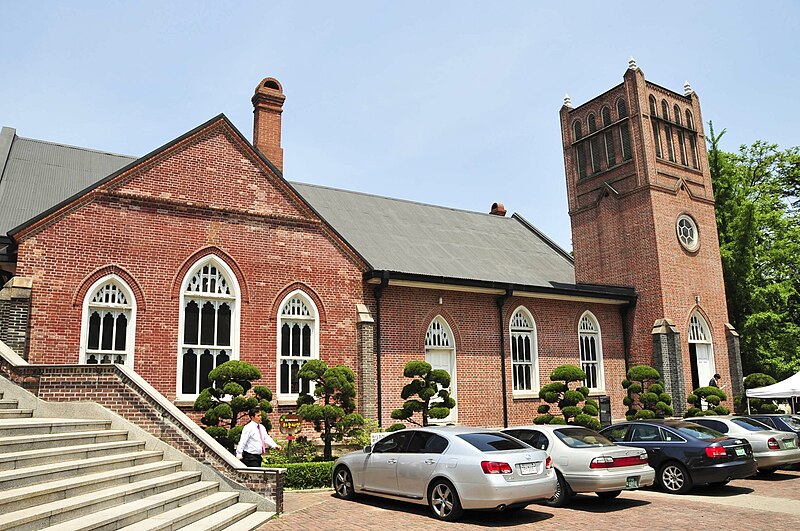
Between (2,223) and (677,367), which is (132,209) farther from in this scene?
(677,367)

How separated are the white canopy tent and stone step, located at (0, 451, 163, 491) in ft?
65.0

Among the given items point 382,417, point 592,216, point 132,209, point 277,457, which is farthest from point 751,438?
point 132,209

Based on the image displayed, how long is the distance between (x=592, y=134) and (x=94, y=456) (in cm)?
2182

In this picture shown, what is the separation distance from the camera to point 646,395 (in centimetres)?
2005

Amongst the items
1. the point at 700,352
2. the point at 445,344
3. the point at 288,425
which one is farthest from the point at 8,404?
the point at 700,352

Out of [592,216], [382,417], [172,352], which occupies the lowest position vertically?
[382,417]

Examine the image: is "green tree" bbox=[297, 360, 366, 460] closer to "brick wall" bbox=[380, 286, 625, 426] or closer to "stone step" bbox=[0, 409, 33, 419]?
"brick wall" bbox=[380, 286, 625, 426]

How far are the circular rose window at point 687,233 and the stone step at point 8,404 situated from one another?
2134 cm

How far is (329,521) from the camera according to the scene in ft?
30.8

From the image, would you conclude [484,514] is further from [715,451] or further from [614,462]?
[715,451]

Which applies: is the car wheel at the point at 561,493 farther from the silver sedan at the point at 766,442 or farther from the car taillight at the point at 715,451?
the silver sedan at the point at 766,442

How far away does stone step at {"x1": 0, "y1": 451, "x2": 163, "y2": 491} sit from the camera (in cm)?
740

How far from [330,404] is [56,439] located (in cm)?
627

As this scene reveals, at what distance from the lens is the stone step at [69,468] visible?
7.40 meters
